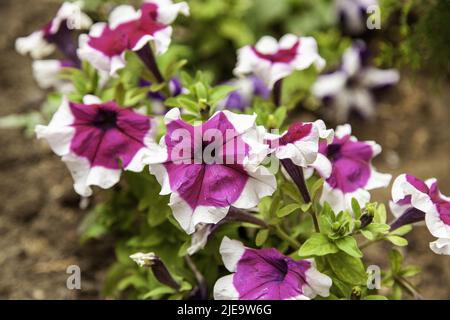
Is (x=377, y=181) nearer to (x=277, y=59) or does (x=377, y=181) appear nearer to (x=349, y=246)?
(x=349, y=246)

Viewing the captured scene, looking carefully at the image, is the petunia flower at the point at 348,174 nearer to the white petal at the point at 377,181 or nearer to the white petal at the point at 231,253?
the white petal at the point at 377,181

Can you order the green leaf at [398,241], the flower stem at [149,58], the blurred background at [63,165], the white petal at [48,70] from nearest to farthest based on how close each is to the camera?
the green leaf at [398,241]
the flower stem at [149,58]
the white petal at [48,70]
the blurred background at [63,165]

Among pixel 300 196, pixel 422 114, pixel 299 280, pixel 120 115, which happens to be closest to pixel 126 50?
pixel 120 115

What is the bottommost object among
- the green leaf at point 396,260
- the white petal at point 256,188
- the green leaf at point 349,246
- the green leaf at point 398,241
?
the green leaf at point 396,260

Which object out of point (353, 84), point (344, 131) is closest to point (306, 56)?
point (344, 131)

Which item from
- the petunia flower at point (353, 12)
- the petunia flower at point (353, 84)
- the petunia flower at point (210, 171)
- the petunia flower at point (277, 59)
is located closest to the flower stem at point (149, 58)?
the petunia flower at point (277, 59)

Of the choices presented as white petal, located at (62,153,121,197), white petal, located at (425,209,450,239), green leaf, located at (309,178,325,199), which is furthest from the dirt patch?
white petal, located at (425,209,450,239)

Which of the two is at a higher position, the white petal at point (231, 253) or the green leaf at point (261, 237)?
the white petal at point (231, 253)
